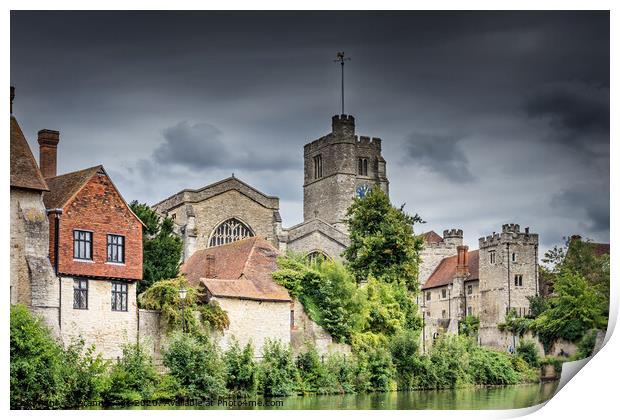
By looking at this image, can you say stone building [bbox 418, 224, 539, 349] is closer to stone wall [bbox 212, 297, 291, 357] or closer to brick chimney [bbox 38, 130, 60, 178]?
stone wall [bbox 212, 297, 291, 357]

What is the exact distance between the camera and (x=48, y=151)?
20.9 m

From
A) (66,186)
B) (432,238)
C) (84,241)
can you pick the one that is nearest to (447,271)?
(432,238)

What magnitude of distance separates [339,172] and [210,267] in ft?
80.6


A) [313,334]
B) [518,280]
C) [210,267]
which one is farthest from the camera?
[518,280]

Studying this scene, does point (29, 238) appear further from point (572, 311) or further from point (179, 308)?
point (572, 311)

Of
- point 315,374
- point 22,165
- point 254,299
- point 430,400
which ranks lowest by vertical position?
point 430,400

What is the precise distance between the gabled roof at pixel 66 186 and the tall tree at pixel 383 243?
1143 centimetres

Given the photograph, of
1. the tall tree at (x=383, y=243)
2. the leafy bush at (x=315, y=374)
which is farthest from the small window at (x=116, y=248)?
the tall tree at (x=383, y=243)

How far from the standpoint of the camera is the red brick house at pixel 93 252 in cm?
2005

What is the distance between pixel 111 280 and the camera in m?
21.0

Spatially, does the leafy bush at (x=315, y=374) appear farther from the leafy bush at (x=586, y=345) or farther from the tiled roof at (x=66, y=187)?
the tiled roof at (x=66, y=187)

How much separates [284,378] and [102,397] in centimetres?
462

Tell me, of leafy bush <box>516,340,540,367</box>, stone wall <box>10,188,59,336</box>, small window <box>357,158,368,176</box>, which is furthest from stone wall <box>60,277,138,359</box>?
small window <box>357,158,368,176</box>

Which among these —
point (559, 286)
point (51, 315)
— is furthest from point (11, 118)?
point (559, 286)
